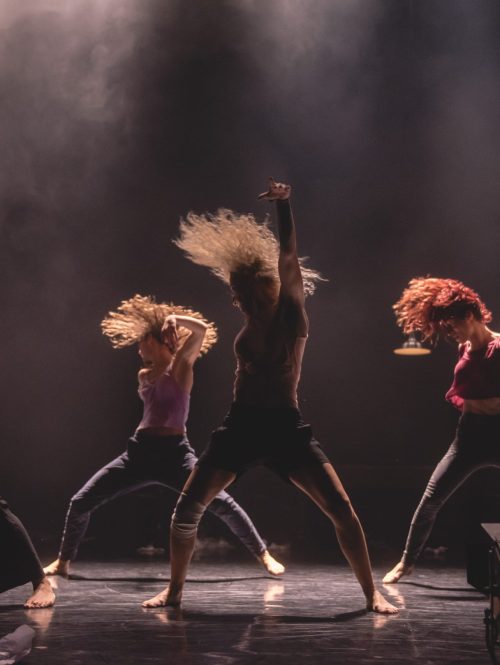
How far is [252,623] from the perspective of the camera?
3.53 metres

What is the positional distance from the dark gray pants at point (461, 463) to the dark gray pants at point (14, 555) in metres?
2.18

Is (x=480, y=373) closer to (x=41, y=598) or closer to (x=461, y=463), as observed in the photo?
(x=461, y=463)

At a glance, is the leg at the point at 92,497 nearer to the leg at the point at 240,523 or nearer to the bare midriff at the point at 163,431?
the bare midriff at the point at 163,431

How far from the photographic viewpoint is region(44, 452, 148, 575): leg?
17.0ft

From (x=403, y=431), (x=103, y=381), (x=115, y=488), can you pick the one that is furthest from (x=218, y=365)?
(x=115, y=488)

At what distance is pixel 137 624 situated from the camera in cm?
349

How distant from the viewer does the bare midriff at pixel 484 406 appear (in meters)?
4.71

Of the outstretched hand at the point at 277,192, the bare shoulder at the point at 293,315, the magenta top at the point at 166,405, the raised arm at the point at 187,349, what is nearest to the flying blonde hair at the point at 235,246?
Result: the bare shoulder at the point at 293,315

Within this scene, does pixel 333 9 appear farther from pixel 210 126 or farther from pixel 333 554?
pixel 333 554

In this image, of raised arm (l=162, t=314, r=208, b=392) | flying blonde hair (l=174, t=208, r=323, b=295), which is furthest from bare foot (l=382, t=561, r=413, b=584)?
flying blonde hair (l=174, t=208, r=323, b=295)

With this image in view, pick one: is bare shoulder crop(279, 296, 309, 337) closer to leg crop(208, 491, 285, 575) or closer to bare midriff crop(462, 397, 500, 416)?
bare midriff crop(462, 397, 500, 416)

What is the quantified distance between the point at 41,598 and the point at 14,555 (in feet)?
0.79

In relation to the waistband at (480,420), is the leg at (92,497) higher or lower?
lower

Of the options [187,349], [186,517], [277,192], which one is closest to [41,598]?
[186,517]
